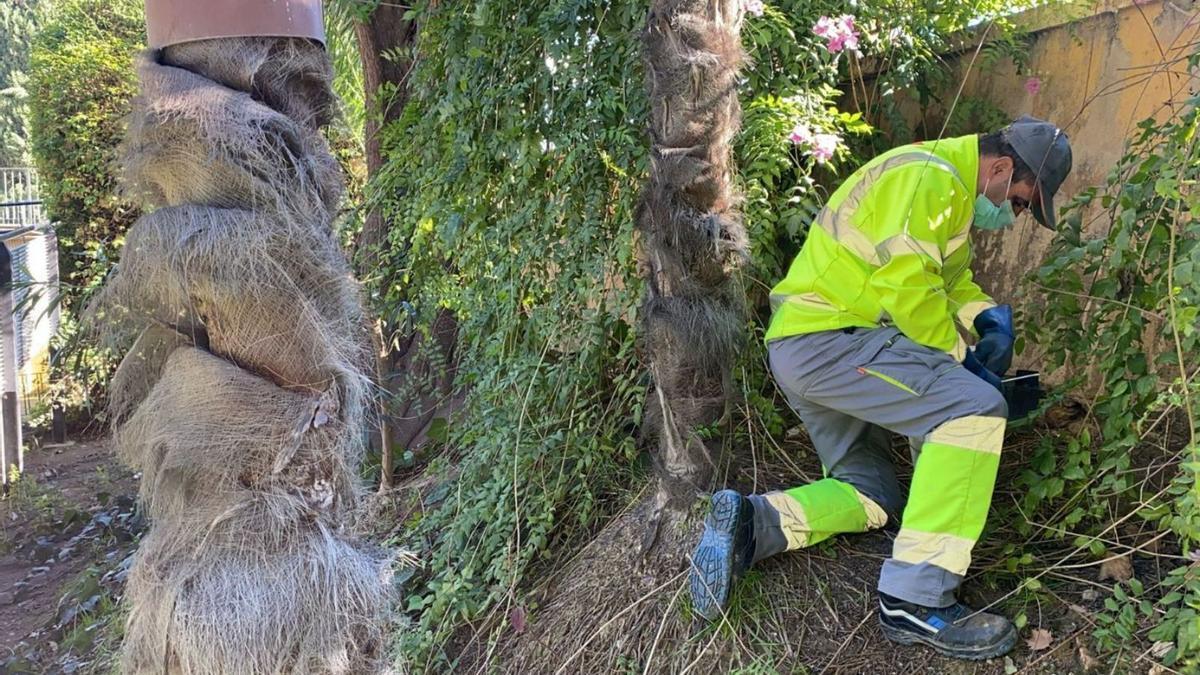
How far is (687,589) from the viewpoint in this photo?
3119mm

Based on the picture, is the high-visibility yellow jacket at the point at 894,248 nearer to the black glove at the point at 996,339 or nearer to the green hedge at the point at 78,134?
the black glove at the point at 996,339

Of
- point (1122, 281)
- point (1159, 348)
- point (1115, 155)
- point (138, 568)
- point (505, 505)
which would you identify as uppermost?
point (1115, 155)

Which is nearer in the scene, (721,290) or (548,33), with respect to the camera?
(721,290)

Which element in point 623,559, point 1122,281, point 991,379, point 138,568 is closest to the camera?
point 138,568

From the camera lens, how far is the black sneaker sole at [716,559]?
2844 mm

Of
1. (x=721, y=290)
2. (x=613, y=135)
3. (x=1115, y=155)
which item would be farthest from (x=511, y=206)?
(x=1115, y=155)

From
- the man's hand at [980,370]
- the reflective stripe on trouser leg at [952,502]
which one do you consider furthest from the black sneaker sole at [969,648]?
the man's hand at [980,370]

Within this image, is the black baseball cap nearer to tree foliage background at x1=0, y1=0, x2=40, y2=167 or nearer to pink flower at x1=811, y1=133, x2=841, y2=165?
pink flower at x1=811, y1=133, x2=841, y2=165

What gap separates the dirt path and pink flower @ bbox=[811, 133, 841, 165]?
433 centimetres

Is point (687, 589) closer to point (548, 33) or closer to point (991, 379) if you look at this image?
point (991, 379)

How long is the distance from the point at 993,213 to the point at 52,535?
6.61 metres

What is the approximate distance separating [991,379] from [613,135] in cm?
171

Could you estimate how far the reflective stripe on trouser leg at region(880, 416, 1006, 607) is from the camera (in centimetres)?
262

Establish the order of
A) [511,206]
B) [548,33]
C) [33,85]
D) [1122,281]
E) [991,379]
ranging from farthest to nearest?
[33,85] → [511,206] → [548,33] → [991,379] → [1122,281]
